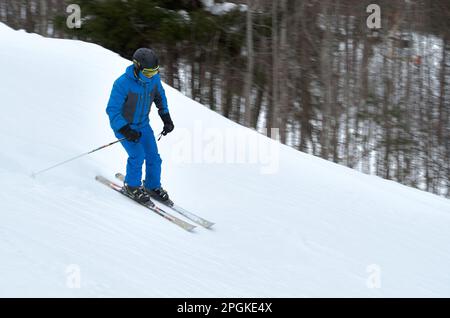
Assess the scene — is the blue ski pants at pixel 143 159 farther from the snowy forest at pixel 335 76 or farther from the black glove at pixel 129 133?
the snowy forest at pixel 335 76

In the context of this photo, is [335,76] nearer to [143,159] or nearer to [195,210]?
[195,210]

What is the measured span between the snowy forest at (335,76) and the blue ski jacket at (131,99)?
8986 mm

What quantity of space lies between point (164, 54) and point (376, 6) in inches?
256

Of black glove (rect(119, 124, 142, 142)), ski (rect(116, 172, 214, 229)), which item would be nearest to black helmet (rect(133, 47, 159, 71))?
black glove (rect(119, 124, 142, 142))

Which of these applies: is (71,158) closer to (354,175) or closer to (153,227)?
(153,227)

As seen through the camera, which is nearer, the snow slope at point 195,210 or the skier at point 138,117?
the snow slope at point 195,210

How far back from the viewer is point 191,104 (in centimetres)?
912

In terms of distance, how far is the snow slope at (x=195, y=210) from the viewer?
4387mm

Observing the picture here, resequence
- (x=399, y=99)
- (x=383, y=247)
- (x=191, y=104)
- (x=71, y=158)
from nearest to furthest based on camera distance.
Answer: (x=383, y=247)
(x=71, y=158)
(x=191, y=104)
(x=399, y=99)

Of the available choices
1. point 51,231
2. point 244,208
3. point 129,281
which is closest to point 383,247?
point 244,208

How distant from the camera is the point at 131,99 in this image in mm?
5641

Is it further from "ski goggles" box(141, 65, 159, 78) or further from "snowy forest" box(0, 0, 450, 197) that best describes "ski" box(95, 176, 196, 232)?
"snowy forest" box(0, 0, 450, 197)

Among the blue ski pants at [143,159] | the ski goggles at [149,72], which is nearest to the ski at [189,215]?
the blue ski pants at [143,159]

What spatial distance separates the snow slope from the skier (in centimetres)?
31
